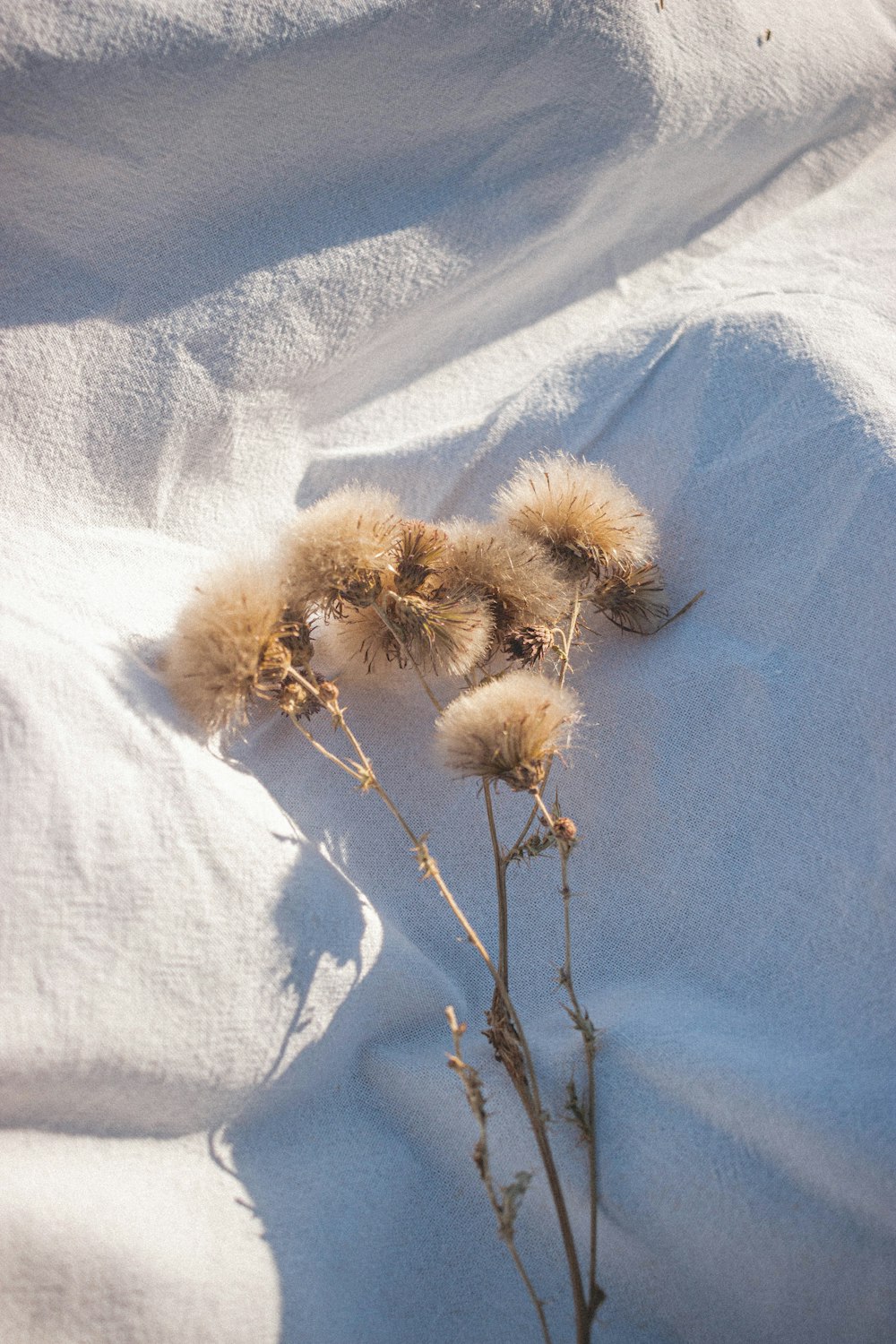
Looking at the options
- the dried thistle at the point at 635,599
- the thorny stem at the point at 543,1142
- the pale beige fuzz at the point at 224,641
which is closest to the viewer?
the thorny stem at the point at 543,1142

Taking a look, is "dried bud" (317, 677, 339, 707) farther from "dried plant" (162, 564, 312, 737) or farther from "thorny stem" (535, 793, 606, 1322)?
"thorny stem" (535, 793, 606, 1322)

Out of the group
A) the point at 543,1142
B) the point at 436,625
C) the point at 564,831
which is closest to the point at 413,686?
the point at 436,625

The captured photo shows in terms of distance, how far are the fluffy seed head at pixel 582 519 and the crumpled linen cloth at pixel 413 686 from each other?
81 millimetres

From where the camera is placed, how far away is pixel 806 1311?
2.16 feet

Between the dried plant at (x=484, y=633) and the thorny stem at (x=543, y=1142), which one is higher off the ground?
the dried plant at (x=484, y=633)

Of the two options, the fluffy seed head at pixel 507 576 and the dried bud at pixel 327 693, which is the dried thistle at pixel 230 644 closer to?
the dried bud at pixel 327 693

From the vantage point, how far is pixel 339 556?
76 cm

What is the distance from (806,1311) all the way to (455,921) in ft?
1.15

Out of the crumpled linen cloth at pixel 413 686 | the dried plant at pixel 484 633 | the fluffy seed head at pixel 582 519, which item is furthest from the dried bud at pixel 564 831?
the fluffy seed head at pixel 582 519

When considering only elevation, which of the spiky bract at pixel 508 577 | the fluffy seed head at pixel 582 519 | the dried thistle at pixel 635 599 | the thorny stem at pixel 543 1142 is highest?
the fluffy seed head at pixel 582 519

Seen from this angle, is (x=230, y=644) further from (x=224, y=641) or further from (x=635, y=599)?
(x=635, y=599)

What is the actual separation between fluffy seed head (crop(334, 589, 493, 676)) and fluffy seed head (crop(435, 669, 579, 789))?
0.21 feet

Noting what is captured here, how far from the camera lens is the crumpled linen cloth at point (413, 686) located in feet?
2.21

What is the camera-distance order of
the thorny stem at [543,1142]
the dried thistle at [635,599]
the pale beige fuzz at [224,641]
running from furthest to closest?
1. the dried thistle at [635,599]
2. the pale beige fuzz at [224,641]
3. the thorny stem at [543,1142]
